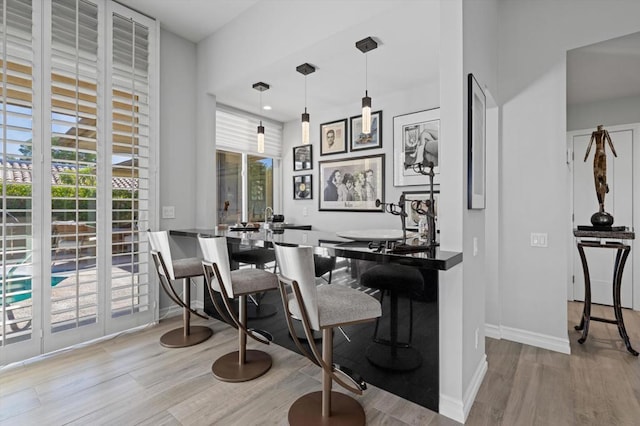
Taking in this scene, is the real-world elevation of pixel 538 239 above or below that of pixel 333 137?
below

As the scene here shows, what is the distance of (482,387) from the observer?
2123mm

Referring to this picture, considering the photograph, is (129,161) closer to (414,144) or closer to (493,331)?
(414,144)

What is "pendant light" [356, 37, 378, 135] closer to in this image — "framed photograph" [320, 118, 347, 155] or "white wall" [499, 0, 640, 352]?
"white wall" [499, 0, 640, 352]

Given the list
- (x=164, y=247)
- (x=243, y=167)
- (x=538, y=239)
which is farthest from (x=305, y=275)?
(x=243, y=167)

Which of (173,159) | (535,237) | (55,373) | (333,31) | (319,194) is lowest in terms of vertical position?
(55,373)

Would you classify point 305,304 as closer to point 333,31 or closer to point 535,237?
point 333,31

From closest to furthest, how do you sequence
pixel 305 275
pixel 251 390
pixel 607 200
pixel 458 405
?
1. pixel 305 275
2. pixel 458 405
3. pixel 251 390
4. pixel 607 200

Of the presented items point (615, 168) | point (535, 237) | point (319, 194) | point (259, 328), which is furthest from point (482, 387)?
point (615, 168)

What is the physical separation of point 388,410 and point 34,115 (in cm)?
332

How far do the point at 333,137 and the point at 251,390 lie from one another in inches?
138

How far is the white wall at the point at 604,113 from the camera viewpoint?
3877 millimetres

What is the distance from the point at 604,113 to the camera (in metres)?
4.04

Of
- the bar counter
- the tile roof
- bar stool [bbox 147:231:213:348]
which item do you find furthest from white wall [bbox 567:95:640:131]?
the tile roof

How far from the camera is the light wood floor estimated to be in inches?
71.5
